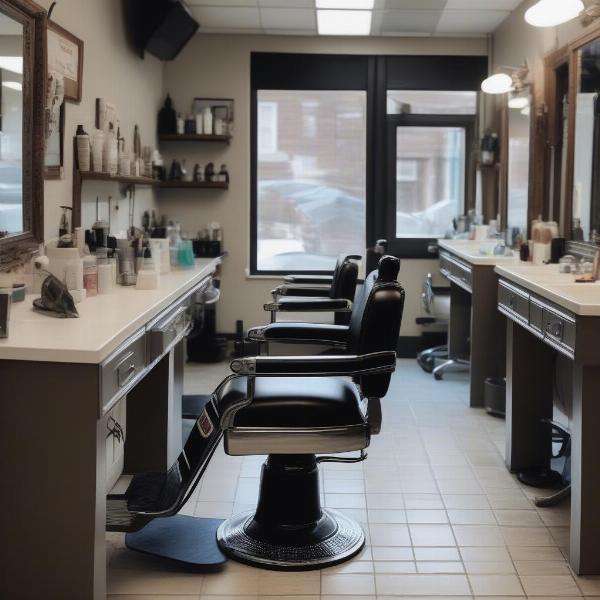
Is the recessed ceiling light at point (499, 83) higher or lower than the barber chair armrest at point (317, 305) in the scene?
higher

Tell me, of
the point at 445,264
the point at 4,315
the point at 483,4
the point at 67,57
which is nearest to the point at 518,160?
the point at 445,264

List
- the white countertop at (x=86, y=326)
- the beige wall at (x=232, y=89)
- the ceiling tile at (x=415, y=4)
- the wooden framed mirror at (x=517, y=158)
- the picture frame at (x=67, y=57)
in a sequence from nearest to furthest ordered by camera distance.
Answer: the white countertop at (x=86, y=326) → the picture frame at (x=67, y=57) → the wooden framed mirror at (x=517, y=158) → the ceiling tile at (x=415, y=4) → the beige wall at (x=232, y=89)

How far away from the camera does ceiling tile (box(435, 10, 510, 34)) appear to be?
5.83 m

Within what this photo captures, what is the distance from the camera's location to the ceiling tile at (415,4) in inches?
216

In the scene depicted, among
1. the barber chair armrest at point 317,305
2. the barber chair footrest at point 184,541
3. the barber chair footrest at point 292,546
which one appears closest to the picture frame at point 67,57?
the barber chair armrest at point 317,305

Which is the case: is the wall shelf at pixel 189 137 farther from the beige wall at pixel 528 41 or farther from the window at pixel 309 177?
the beige wall at pixel 528 41

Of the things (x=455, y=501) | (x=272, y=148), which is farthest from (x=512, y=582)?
(x=272, y=148)

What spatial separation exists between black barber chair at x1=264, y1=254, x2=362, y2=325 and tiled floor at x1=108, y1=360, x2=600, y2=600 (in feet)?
2.40

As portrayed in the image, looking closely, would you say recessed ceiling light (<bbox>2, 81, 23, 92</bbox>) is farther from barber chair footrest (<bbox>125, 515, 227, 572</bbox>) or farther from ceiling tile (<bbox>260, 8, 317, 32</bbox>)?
ceiling tile (<bbox>260, 8, 317, 32</bbox>)

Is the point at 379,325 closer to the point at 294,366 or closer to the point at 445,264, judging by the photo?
the point at 294,366

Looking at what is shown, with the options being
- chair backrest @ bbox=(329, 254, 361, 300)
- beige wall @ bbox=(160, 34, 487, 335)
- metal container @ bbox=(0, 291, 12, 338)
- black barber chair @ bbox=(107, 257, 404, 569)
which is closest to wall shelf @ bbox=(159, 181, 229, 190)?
beige wall @ bbox=(160, 34, 487, 335)

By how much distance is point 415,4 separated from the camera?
219 inches

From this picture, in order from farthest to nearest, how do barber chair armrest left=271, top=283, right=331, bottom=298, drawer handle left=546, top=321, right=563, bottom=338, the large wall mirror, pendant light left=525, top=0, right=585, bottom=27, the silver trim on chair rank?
barber chair armrest left=271, top=283, right=331, bottom=298 < the large wall mirror < pendant light left=525, top=0, right=585, bottom=27 < drawer handle left=546, top=321, right=563, bottom=338 < the silver trim on chair

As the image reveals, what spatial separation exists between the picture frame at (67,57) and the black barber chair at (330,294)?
1.37 meters
